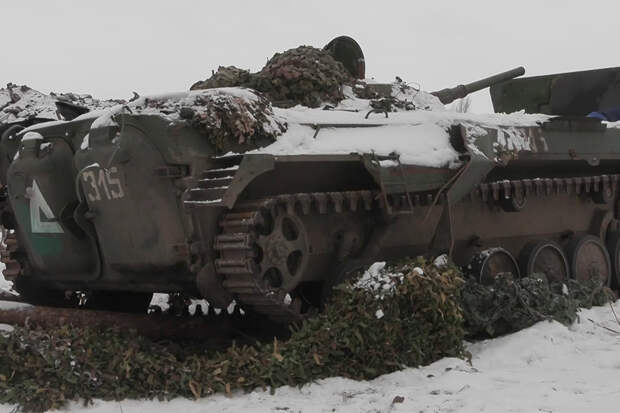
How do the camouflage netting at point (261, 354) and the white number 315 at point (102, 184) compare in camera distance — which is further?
the white number 315 at point (102, 184)

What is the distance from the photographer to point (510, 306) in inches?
291

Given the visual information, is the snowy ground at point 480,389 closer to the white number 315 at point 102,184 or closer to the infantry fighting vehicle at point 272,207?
the infantry fighting vehicle at point 272,207

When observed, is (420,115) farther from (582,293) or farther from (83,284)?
(83,284)

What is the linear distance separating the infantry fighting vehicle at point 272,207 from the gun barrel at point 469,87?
143 centimetres

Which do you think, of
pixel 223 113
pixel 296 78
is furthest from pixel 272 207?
pixel 296 78

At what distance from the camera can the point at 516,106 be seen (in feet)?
44.1

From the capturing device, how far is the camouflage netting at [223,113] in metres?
6.35

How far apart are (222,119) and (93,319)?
2136mm

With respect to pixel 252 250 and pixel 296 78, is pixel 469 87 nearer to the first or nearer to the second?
pixel 296 78

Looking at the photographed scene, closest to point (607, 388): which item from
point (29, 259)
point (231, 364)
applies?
point (231, 364)

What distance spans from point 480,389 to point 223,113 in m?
2.54

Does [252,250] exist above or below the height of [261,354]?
above

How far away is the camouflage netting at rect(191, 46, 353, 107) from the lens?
8031mm

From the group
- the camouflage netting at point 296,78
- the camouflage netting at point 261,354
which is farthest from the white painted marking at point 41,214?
the camouflage netting at point 296,78
